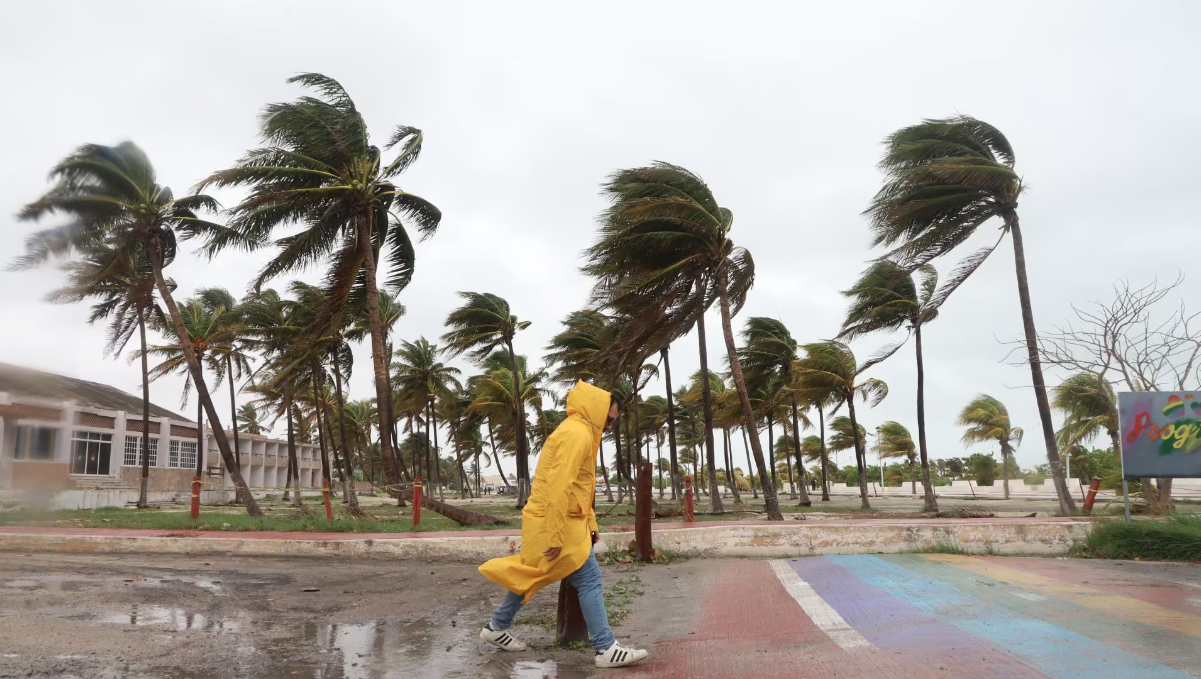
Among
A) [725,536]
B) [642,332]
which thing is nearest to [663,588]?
[725,536]

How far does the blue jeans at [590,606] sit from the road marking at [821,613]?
55.9 inches

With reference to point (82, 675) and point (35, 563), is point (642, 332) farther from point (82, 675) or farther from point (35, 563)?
point (82, 675)

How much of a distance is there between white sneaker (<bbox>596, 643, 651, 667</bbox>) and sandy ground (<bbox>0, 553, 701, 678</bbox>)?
0.32 feet

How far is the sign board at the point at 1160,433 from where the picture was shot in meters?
10.9

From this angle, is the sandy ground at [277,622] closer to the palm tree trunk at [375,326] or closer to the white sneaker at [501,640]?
the white sneaker at [501,640]

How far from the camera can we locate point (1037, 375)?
15188mm

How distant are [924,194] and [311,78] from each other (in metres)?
13.5

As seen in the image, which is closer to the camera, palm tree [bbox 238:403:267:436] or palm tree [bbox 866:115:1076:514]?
palm tree [bbox 866:115:1076:514]

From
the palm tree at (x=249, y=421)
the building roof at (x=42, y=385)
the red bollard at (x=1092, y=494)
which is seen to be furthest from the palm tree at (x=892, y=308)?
the palm tree at (x=249, y=421)

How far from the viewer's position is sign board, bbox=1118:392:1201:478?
→ 1089 centimetres

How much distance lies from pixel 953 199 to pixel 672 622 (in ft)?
43.3

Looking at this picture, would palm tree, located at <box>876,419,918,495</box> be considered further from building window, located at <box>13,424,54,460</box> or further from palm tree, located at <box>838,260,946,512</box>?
building window, located at <box>13,424,54,460</box>

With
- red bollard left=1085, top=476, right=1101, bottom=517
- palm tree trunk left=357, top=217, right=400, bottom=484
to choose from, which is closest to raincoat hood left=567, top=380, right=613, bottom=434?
red bollard left=1085, top=476, right=1101, bottom=517

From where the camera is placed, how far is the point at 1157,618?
203 inches
